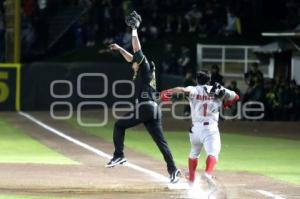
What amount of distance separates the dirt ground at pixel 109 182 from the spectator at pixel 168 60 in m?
13.7

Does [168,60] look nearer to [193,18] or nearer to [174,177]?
[193,18]

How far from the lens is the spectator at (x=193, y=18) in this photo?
33.2m

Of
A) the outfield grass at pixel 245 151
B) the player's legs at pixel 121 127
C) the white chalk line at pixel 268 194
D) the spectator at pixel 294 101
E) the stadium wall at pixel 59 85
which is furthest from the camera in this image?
the stadium wall at pixel 59 85

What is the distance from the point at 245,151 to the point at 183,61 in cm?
1205

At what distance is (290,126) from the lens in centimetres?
2484

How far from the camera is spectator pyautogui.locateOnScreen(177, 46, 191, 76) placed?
30.1 metres

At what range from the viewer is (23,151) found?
711 inches

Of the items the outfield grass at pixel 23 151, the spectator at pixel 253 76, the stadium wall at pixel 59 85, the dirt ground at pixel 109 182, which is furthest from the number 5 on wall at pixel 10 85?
the dirt ground at pixel 109 182

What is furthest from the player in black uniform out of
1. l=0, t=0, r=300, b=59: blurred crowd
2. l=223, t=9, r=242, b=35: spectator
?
l=223, t=9, r=242, b=35: spectator

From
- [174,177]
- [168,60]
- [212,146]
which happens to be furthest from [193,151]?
[168,60]

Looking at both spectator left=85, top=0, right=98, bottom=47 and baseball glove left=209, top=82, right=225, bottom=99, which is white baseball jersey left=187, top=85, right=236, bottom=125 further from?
spectator left=85, top=0, right=98, bottom=47

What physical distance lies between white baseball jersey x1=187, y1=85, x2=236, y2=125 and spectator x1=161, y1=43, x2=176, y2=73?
18.6 metres

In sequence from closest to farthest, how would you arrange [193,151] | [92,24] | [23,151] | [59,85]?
[193,151] < [23,151] < [59,85] < [92,24]

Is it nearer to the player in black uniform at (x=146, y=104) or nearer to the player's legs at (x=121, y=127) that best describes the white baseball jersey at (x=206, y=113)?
the player in black uniform at (x=146, y=104)
